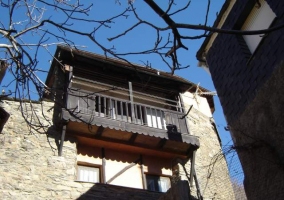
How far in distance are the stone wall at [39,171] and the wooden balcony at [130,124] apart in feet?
2.70

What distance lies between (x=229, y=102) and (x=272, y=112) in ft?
3.72

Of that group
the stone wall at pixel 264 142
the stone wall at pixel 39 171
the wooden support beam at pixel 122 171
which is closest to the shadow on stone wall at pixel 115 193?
the stone wall at pixel 39 171

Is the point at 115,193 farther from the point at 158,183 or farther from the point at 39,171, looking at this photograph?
the point at 39,171

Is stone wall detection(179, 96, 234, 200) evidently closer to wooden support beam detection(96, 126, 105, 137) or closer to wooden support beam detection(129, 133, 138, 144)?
wooden support beam detection(129, 133, 138, 144)

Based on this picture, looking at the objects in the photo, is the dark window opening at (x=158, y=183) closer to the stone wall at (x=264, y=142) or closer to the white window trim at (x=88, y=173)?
the white window trim at (x=88, y=173)

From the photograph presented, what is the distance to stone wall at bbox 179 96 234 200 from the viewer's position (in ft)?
33.8

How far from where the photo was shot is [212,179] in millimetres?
10734

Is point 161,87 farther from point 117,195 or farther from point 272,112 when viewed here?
point 272,112

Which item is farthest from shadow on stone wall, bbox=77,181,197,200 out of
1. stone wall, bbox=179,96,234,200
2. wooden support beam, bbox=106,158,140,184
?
stone wall, bbox=179,96,234,200

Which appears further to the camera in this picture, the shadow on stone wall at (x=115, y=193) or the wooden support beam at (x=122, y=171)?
the wooden support beam at (x=122, y=171)

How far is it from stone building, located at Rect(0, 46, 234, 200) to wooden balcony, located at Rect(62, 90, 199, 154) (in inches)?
1.1

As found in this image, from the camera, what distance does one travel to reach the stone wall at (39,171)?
316 inches

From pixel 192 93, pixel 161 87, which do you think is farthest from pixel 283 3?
pixel 192 93

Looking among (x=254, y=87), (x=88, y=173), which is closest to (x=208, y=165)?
(x=88, y=173)
